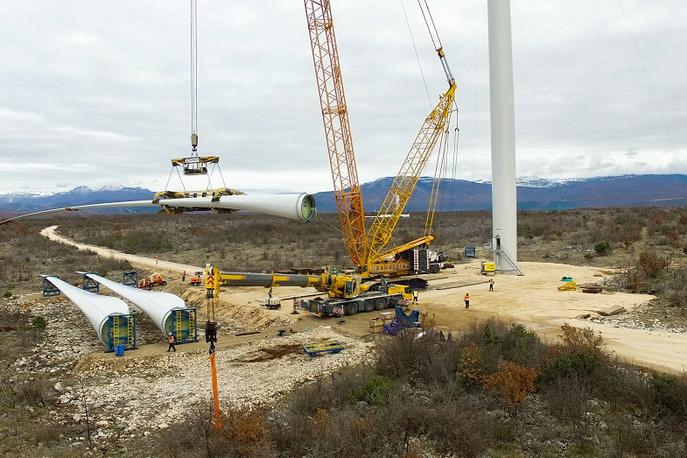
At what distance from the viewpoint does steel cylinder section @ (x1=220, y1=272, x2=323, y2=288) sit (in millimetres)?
24000

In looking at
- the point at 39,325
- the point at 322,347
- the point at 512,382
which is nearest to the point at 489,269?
the point at 322,347

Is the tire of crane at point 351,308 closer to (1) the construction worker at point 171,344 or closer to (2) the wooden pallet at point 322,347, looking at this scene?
(2) the wooden pallet at point 322,347

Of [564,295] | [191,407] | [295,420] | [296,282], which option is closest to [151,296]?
[296,282]

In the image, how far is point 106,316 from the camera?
25.4 metres

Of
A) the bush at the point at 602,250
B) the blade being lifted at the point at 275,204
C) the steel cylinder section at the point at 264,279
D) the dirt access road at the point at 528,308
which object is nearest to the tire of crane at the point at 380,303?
the dirt access road at the point at 528,308

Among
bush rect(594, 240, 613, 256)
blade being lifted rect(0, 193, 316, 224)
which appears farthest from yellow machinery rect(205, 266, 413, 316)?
bush rect(594, 240, 613, 256)

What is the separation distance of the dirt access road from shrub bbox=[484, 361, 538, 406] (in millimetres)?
6758

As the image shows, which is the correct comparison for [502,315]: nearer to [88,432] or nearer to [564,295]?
[564,295]

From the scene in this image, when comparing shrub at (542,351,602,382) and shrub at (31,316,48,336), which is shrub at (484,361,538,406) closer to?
shrub at (542,351,602,382)

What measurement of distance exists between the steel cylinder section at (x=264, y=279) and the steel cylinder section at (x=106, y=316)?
18.7 feet

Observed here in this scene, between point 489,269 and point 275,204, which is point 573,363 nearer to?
point 275,204

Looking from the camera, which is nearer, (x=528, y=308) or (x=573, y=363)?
(x=573, y=363)

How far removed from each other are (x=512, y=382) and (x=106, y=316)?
19019 millimetres

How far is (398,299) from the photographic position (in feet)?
112
